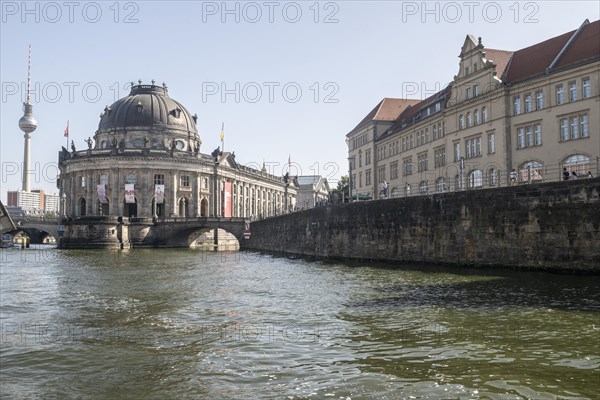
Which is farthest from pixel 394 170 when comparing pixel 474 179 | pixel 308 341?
pixel 308 341

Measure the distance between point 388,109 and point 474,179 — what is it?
29533 millimetres

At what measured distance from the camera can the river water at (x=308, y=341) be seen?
10719mm

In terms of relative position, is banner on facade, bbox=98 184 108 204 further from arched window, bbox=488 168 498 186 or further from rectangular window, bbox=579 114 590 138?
rectangular window, bbox=579 114 590 138

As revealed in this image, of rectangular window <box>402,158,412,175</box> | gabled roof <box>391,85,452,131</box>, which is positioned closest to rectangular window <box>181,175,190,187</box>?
gabled roof <box>391,85,452,131</box>

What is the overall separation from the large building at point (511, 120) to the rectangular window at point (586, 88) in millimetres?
76

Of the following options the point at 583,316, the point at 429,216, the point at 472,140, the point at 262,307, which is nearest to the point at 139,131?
Answer: the point at 472,140

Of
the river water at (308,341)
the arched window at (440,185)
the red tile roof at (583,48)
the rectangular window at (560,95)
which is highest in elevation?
the red tile roof at (583,48)

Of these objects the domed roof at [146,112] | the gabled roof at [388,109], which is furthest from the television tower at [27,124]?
the gabled roof at [388,109]

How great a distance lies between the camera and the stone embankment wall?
1116 inches

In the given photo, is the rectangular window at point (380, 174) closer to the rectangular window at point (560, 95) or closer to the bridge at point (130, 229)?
the bridge at point (130, 229)

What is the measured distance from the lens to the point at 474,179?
178 ft

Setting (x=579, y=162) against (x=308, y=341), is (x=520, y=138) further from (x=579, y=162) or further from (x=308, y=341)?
(x=308, y=341)

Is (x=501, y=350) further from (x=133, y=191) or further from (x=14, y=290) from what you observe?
(x=133, y=191)

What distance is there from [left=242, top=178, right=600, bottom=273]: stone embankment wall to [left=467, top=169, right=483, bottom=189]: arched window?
47.3 feet
